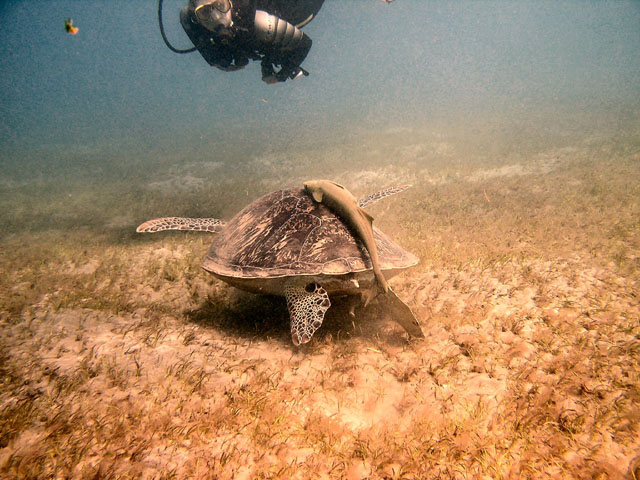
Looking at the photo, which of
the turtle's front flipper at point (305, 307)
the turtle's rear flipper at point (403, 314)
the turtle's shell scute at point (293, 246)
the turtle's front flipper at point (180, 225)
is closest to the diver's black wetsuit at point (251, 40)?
the turtle's front flipper at point (180, 225)

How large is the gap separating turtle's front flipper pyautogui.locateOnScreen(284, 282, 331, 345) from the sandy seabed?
297 mm

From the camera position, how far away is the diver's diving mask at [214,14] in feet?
18.0

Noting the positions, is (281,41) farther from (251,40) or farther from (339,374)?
(339,374)

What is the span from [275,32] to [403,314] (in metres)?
7.31

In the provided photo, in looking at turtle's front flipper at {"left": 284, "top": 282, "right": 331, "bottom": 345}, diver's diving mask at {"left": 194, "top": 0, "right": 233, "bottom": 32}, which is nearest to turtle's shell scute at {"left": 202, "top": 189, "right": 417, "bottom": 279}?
turtle's front flipper at {"left": 284, "top": 282, "right": 331, "bottom": 345}

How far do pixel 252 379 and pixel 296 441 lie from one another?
65 centimetres

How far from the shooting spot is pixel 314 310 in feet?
8.81

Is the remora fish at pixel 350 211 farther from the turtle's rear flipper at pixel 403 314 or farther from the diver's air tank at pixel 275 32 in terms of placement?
the diver's air tank at pixel 275 32

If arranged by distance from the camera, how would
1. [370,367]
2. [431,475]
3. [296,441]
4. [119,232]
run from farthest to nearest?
1. [119,232]
2. [370,367]
3. [296,441]
4. [431,475]

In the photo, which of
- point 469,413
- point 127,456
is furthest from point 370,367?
point 127,456

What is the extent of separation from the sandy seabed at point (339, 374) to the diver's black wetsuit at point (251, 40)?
5552 mm

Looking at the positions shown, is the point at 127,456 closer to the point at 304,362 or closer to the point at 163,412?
the point at 163,412

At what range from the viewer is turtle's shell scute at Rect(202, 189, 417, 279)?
2713mm

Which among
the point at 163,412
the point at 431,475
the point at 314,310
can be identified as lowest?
the point at 431,475
